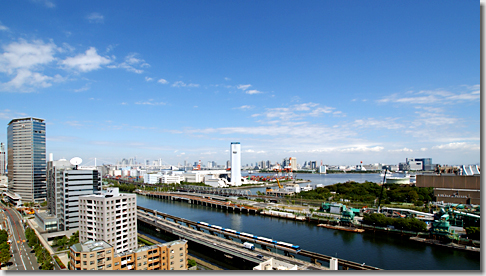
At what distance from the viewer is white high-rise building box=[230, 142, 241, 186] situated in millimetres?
22103

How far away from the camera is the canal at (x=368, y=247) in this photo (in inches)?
206

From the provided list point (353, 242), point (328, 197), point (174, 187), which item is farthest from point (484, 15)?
point (174, 187)

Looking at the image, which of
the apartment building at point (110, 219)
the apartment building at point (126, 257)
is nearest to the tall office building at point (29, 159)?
the apartment building at point (110, 219)

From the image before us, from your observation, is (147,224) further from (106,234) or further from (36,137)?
(36,137)

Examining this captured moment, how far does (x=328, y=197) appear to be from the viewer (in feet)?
45.3

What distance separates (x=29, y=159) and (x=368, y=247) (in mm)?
14361

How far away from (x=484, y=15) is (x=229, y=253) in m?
5.00

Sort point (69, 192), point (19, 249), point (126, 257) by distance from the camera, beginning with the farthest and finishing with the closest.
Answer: point (69, 192) < point (19, 249) < point (126, 257)

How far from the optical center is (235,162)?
22797mm

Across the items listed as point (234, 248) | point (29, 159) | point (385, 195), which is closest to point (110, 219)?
point (234, 248)

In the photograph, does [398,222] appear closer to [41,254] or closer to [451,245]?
[451,245]

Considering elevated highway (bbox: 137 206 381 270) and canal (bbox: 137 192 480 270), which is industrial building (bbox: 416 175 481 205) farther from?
elevated highway (bbox: 137 206 381 270)

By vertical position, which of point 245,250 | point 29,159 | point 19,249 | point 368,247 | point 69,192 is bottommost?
point 368,247

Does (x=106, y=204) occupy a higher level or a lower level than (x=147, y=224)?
higher
